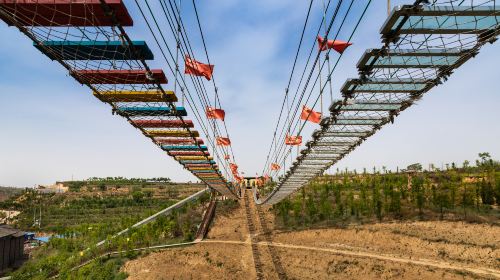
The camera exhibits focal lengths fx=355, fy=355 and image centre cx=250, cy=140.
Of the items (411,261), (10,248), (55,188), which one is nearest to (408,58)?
(411,261)

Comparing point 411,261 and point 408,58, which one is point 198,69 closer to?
point 408,58

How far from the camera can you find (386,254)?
79.7 ft

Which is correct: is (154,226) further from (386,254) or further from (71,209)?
(71,209)

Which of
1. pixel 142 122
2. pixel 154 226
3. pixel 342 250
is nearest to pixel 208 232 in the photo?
pixel 154 226

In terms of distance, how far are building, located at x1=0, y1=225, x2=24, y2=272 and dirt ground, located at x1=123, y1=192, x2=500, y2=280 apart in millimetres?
13860

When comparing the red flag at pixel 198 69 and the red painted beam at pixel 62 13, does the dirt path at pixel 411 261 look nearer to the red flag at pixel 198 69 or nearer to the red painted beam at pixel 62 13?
the red flag at pixel 198 69

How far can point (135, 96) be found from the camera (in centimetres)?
829

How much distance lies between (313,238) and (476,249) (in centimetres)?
1163

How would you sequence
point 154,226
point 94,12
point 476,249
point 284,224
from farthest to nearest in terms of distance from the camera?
point 284,224 < point 154,226 < point 476,249 < point 94,12

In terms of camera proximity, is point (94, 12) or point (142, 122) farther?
point (142, 122)

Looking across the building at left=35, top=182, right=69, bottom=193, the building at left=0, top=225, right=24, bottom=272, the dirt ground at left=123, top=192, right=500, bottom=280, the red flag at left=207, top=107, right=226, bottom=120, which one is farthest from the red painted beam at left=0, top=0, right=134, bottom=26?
the building at left=35, top=182, right=69, bottom=193

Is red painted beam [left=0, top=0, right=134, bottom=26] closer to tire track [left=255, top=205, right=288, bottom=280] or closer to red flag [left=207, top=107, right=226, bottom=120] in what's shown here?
red flag [left=207, top=107, right=226, bottom=120]

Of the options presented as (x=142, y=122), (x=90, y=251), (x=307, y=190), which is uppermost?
(x=142, y=122)

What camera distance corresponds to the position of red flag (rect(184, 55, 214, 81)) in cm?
1070
